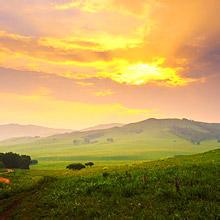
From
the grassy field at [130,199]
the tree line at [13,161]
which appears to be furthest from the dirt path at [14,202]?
the tree line at [13,161]

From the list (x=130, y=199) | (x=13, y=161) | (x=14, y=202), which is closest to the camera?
(x=130, y=199)

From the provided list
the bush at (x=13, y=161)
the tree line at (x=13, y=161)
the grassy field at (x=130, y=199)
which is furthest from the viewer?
the bush at (x=13, y=161)

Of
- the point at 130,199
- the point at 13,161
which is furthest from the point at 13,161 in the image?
the point at 130,199

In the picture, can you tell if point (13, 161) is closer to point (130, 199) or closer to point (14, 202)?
point (14, 202)

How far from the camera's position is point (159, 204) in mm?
20922

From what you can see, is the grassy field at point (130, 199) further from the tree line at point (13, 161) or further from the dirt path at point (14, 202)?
the tree line at point (13, 161)

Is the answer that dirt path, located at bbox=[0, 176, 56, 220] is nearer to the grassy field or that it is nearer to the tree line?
the grassy field

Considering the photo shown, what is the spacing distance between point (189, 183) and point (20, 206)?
12.6m

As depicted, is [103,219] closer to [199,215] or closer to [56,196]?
[199,215]

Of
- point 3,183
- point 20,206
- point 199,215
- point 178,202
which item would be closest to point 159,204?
point 178,202

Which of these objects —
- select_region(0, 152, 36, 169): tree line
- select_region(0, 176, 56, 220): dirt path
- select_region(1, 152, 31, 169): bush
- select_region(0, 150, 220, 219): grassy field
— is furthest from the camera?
select_region(1, 152, 31, 169): bush

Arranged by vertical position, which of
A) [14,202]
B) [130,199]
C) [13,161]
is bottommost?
[14,202]

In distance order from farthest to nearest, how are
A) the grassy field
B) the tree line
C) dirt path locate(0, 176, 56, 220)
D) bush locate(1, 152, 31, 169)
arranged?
bush locate(1, 152, 31, 169), the tree line, dirt path locate(0, 176, 56, 220), the grassy field

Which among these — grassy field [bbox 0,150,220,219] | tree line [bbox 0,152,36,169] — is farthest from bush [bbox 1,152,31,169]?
grassy field [bbox 0,150,220,219]
